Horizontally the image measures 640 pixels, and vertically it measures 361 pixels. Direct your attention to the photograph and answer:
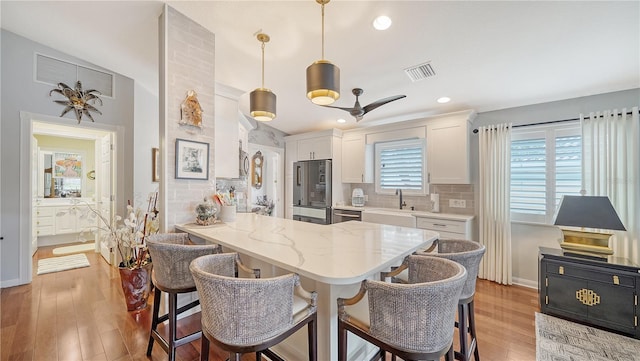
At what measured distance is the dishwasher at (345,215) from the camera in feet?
14.6

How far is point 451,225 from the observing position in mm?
3527

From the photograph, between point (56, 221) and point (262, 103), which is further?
point (56, 221)

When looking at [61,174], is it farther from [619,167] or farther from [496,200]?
[619,167]

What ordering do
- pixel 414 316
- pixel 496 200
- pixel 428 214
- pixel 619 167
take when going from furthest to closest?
pixel 428 214 → pixel 496 200 → pixel 619 167 → pixel 414 316

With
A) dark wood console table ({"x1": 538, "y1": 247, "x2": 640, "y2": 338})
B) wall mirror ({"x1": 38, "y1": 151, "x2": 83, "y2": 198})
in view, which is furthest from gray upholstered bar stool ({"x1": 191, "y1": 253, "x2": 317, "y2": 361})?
wall mirror ({"x1": 38, "y1": 151, "x2": 83, "y2": 198})

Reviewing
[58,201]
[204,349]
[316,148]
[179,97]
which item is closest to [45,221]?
A: [58,201]

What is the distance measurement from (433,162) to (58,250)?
6892mm

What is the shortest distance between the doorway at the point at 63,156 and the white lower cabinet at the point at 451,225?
188 inches

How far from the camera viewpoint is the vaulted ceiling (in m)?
2.07

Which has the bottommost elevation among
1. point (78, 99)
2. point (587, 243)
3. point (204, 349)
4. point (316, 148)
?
point (204, 349)

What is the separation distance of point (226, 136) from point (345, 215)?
7.96 ft

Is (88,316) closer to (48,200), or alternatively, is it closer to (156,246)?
(156,246)

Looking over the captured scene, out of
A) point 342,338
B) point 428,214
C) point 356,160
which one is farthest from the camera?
point 356,160

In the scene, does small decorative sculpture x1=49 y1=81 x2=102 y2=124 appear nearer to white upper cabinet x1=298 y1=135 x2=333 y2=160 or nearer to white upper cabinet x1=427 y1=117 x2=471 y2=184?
white upper cabinet x1=298 y1=135 x2=333 y2=160
